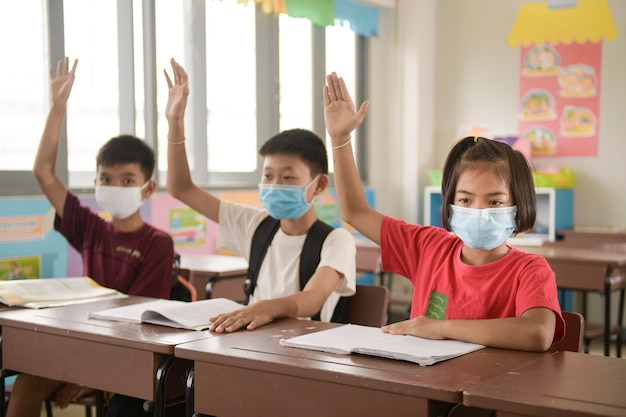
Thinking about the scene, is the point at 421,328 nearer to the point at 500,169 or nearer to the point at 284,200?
the point at 500,169

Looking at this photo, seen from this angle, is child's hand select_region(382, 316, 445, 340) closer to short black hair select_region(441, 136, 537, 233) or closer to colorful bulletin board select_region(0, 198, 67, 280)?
short black hair select_region(441, 136, 537, 233)

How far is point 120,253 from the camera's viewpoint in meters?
2.88

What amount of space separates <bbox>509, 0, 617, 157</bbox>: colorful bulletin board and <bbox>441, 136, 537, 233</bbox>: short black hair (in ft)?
13.5

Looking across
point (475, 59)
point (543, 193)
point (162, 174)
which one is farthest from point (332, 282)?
point (475, 59)

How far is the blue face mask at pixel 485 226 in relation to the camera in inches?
74.7

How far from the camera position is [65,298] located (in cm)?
249

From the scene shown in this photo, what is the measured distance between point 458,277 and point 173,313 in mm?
745

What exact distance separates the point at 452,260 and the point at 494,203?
0.64 feet

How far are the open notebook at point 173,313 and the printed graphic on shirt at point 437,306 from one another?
555 millimetres

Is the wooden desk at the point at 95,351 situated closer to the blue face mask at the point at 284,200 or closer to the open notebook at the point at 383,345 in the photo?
the open notebook at the point at 383,345

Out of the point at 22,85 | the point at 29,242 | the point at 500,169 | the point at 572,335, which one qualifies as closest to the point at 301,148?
the point at 500,169

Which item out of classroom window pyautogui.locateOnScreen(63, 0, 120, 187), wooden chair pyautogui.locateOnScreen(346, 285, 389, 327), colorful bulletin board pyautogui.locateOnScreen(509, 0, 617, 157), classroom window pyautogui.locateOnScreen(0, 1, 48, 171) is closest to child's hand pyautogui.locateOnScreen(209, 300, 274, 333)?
wooden chair pyautogui.locateOnScreen(346, 285, 389, 327)

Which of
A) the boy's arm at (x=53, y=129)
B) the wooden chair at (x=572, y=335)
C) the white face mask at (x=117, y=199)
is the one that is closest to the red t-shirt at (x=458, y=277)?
the wooden chair at (x=572, y=335)

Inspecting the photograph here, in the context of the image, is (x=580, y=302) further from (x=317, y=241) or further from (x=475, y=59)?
(x=317, y=241)
